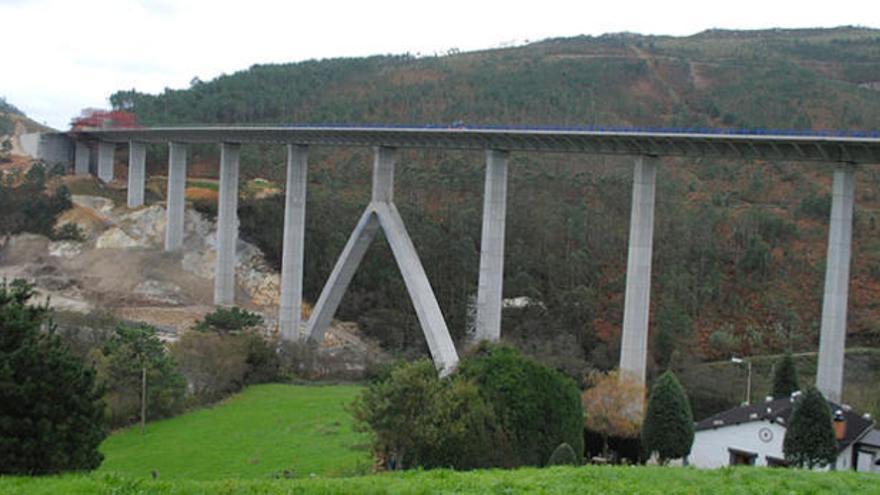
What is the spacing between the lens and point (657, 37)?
150 m

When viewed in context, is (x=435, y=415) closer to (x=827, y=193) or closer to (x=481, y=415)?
(x=481, y=415)

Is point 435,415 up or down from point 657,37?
down

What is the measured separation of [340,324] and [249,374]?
1745cm

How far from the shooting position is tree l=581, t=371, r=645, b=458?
1186 inches

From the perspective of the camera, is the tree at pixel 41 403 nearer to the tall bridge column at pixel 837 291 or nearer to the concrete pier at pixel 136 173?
the tall bridge column at pixel 837 291

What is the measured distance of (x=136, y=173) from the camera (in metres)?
65.5

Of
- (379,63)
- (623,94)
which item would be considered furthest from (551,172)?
(379,63)

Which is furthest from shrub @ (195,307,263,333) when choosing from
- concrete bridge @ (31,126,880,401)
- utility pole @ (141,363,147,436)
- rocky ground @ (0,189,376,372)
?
utility pole @ (141,363,147,436)

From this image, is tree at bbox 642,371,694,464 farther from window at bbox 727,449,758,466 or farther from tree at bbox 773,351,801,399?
tree at bbox 773,351,801,399

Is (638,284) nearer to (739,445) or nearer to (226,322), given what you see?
(739,445)

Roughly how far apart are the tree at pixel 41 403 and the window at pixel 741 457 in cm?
1801

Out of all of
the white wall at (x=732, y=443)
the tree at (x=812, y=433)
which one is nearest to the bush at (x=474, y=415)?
the white wall at (x=732, y=443)

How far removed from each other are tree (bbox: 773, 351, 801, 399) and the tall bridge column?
4.30 m

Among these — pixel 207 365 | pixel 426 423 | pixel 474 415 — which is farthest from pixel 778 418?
pixel 207 365
